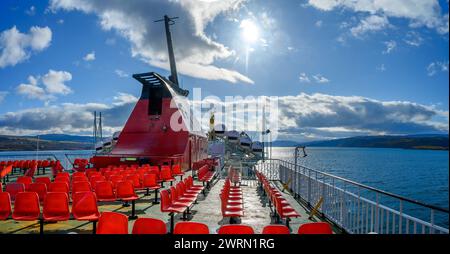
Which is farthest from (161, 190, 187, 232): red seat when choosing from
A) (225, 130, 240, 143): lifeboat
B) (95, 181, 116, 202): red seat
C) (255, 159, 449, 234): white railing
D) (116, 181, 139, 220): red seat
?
(225, 130, 240, 143): lifeboat

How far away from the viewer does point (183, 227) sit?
394 cm

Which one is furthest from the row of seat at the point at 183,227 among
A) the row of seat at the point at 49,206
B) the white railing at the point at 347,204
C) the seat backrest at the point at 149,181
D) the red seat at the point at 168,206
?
the seat backrest at the point at 149,181

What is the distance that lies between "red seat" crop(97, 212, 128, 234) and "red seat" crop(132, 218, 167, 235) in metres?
0.47

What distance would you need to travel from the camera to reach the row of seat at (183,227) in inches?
147

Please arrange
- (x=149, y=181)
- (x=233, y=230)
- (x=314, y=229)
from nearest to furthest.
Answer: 1. (x=233, y=230)
2. (x=314, y=229)
3. (x=149, y=181)

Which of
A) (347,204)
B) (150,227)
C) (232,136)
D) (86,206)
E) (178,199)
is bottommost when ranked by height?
(178,199)

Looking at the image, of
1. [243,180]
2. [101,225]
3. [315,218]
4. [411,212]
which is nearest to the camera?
[101,225]

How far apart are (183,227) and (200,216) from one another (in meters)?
5.02

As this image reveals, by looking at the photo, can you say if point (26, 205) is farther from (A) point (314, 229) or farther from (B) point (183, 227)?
(A) point (314, 229)

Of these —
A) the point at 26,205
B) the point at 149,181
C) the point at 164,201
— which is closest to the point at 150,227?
the point at 164,201
